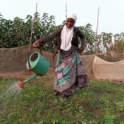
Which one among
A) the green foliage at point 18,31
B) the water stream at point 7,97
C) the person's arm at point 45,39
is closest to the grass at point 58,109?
the water stream at point 7,97

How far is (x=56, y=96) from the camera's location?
417 centimetres

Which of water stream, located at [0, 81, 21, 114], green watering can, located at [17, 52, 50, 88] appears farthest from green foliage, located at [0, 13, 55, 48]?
green watering can, located at [17, 52, 50, 88]

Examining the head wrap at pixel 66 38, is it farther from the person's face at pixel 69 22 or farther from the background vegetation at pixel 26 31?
the background vegetation at pixel 26 31

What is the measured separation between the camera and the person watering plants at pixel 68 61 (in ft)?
13.2

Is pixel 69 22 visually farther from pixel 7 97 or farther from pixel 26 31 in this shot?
pixel 26 31

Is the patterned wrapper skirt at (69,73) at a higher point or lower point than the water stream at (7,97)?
higher

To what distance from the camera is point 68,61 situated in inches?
162

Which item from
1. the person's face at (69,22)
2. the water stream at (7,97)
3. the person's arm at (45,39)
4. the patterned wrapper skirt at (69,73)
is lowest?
the water stream at (7,97)

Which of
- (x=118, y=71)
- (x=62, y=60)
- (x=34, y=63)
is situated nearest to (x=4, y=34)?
(x=118, y=71)

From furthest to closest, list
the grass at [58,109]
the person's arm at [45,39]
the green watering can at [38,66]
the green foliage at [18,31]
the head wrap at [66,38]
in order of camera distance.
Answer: the green foliage at [18,31], the head wrap at [66,38], the person's arm at [45,39], the green watering can at [38,66], the grass at [58,109]

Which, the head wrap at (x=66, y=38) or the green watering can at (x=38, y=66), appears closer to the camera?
the green watering can at (x=38, y=66)

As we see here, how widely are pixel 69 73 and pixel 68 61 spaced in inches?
7.7

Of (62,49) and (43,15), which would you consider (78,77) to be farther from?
(43,15)

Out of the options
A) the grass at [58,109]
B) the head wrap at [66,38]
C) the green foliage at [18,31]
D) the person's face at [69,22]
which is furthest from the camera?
the green foliage at [18,31]
